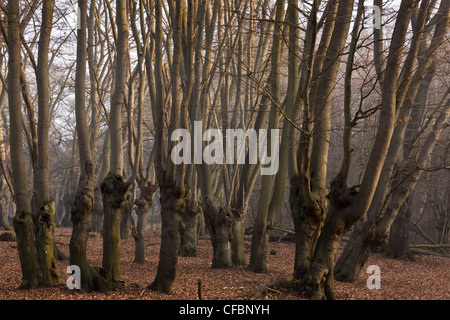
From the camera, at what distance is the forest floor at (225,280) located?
268 inches

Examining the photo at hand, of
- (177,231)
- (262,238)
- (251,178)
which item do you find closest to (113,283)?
(177,231)

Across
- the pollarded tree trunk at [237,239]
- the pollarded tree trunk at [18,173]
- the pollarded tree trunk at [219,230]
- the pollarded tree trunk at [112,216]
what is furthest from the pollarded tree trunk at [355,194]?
the pollarded tree trunk at [237,239]

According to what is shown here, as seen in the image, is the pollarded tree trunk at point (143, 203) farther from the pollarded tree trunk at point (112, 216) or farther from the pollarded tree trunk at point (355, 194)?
the pollarded tree trunk at point (355, 194)

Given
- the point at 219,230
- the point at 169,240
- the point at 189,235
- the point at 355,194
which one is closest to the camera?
the point at 355,194

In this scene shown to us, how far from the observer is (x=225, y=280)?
354 inches

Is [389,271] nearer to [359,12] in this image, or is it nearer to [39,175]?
[359,12]

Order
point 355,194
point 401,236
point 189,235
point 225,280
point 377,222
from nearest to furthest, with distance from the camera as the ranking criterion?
1. point 355,194
2. point 225,280
3. point 377,222
4. point 189,235
5. point 401,236

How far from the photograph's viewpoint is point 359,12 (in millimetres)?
6797

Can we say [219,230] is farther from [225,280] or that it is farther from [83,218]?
[83,218]

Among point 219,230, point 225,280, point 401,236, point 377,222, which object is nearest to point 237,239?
point 219,230

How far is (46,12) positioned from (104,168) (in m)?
12.7

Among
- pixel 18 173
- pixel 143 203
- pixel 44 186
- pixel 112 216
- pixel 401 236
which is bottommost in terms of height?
pixel 401 236

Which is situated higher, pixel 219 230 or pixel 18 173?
pixel 18 173

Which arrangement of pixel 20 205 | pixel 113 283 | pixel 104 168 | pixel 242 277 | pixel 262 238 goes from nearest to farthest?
pixel 20 205
pixel 113 283
pixel 242 277
pixel 262 238
pixel 104 168
